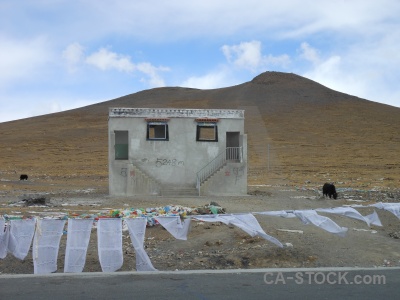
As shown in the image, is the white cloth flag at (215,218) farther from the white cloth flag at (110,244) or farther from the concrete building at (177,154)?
the concrete building at (177,154)

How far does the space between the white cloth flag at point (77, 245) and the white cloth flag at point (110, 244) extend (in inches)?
10.9

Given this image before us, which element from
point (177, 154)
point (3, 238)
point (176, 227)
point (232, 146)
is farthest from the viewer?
point (232, 146)

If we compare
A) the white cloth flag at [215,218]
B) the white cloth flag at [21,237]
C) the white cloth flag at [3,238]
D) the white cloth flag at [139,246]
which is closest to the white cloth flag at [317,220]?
the white cloth flag at [215,218]

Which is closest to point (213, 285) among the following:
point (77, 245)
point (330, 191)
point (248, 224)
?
point (248, 224)

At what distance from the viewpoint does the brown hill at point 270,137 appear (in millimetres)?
49031

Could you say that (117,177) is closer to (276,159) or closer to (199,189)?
(199,189)

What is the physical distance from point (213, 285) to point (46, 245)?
3.70m

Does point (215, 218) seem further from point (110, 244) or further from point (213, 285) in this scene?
point (213, 285)

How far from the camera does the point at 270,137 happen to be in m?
78.2

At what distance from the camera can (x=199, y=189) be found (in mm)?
28344

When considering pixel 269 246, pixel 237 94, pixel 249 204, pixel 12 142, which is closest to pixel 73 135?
pixel 12 142

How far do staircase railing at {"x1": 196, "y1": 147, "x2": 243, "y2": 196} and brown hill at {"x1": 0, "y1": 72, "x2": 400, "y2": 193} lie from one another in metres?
11.9

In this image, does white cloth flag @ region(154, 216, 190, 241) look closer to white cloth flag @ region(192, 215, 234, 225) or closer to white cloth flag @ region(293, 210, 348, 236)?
white cloth flag @ region(192, 215, 234, 225)

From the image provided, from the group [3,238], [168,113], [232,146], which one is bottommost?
[3,238]
